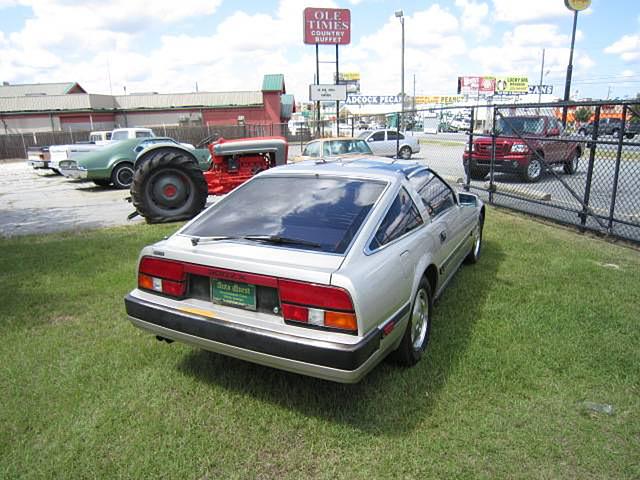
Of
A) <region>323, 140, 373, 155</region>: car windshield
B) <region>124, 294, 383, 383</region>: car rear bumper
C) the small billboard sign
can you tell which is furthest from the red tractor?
the small billboard sign

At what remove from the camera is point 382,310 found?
284 cm

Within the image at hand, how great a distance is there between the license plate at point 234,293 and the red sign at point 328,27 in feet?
89.4

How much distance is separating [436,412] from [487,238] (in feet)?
15.4

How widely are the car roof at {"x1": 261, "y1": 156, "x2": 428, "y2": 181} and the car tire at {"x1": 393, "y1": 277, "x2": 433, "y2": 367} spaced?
2.87 feet

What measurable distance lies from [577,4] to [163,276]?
2568cm

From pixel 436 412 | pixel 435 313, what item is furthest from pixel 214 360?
pixel 435 313

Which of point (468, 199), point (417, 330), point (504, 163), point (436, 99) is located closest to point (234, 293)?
point (417, 330)

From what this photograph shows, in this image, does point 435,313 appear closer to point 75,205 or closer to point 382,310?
point 382,310

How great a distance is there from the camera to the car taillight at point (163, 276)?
Result: 10.3 ft

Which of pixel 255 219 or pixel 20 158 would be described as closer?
pixel 255 219

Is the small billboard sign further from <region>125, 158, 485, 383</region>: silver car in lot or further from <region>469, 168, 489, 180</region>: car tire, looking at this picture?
<region>125, 158, 485, 383</region>: silver car in lot

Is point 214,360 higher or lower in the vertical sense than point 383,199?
lower

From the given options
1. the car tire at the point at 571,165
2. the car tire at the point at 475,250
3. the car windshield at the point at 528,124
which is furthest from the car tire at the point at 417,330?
the car windshield at the point at 528,124

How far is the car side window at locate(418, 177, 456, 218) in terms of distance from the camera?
411 centimetres
